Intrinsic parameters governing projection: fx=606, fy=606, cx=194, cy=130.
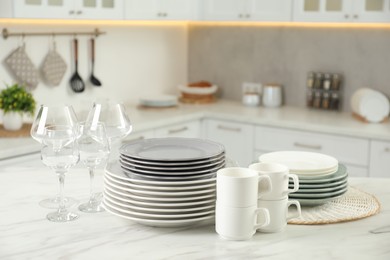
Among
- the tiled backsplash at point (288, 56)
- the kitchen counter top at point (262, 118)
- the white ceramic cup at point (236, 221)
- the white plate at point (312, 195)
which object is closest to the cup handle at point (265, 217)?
the white ceramic cup at point (236, 221)

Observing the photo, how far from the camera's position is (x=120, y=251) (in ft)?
4.58

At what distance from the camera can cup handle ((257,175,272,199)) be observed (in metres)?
1.49

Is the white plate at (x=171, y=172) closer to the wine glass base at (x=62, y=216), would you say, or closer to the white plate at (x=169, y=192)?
the white plate at (x=169, y=192)

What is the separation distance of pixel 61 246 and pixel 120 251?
0.15 metres

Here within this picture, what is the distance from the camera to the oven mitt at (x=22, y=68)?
3525mm

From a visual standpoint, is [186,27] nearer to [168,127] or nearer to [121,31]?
[121,31]

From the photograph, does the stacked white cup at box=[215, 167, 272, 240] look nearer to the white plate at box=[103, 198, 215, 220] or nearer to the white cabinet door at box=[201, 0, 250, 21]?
the white plate at box=[103, 198, 215, 220]

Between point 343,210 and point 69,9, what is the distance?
227cm

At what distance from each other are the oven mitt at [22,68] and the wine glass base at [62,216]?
2097 mm

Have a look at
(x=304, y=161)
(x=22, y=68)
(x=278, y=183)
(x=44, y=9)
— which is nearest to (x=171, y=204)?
(x=278, y=183)

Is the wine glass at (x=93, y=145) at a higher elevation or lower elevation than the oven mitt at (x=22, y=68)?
lower

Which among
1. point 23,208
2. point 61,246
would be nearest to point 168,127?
point 23,208

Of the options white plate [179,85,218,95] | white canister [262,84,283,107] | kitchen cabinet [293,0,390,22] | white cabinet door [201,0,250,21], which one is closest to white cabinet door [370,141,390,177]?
kitchen cabinet [293,0,390,22]

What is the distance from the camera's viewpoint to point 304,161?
1.79m
